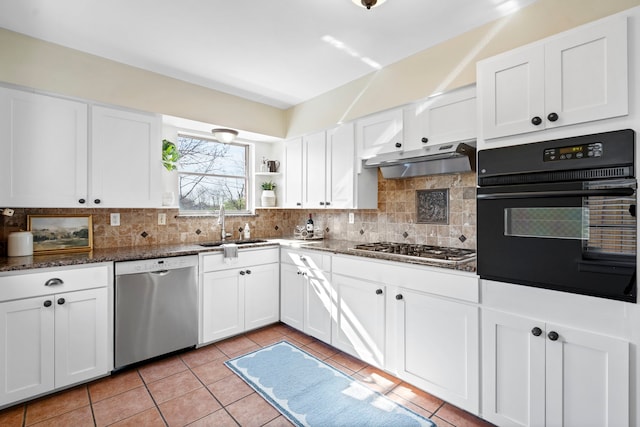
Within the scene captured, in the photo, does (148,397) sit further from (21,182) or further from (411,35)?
(411,35)

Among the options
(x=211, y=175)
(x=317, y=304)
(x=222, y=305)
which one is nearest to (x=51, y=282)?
(x=222, y=305)

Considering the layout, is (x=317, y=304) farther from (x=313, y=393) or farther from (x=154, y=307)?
(x=154, y=307)

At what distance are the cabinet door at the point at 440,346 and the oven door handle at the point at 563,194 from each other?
0.68 metres

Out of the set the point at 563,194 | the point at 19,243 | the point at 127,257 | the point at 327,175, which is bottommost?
the point at 127,257

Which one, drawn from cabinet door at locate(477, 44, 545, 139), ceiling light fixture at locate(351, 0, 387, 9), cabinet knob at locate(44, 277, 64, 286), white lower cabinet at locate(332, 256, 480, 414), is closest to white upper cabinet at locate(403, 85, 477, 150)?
cabinet door at locate(477, 44, 545, 139)

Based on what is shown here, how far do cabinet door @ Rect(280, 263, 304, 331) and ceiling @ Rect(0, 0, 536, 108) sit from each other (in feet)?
6.43

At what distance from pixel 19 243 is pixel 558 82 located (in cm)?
361

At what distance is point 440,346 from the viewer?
6.58ft

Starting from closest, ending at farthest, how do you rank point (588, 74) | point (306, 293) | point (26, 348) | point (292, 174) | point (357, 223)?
point (588, 74), point (26, 348), point (306, 293), point (357, 223), point (292, 174)

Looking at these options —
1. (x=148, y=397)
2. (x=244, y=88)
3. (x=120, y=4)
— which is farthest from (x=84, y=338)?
(x=244, y=88)

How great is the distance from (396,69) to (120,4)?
2.03 metres

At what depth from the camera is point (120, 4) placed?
6.30 ft

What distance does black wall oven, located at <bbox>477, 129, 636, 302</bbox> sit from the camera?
1.35 m

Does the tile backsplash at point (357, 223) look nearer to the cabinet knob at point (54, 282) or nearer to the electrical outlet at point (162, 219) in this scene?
the electrical outlet at point (162, 219)
